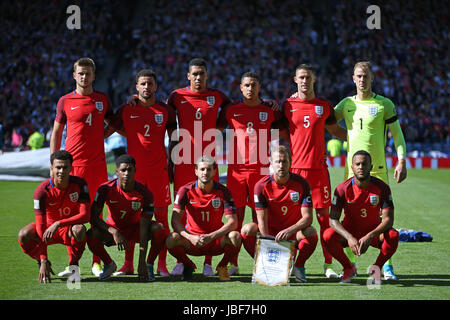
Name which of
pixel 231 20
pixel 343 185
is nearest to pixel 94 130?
pixel 343 185

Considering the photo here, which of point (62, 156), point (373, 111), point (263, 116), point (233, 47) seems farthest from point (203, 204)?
point (233, 47)

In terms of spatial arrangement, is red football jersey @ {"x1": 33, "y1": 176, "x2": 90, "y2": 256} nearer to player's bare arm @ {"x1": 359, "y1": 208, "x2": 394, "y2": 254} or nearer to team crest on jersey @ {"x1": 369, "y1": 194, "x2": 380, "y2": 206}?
player's bare arm @ {"x1": 359, "y1": 208, "x2": 394, "y2": 254}

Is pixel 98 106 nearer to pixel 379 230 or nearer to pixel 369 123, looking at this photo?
pixel 369 123

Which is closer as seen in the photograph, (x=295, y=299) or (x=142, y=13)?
(x=295, y=299)

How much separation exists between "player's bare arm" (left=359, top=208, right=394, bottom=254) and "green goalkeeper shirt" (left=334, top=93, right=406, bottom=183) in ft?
1.94

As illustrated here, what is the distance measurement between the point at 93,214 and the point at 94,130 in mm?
941

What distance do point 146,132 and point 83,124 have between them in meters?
0.63

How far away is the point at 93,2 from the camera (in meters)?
29.7

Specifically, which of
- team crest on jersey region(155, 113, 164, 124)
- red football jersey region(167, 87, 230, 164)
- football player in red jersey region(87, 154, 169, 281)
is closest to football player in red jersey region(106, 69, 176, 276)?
team crest on jersey region(155, 113, 164, 124)

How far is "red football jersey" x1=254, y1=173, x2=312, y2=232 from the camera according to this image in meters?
5.98

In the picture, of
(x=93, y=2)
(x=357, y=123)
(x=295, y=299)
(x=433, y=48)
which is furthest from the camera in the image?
(x=93, y=2)

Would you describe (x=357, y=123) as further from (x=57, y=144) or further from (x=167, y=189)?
(x=57, y=144)

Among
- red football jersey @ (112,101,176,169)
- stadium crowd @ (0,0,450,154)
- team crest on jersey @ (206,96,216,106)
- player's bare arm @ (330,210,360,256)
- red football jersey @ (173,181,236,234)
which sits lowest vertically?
player's bare arm @ (330,210,360,256)

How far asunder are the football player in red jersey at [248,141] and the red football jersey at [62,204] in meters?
1.48
